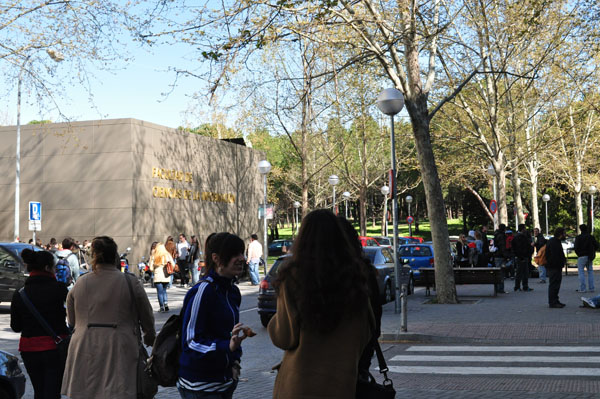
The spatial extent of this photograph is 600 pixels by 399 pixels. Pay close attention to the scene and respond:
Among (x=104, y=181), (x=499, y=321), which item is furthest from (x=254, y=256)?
(x=499, y=321)

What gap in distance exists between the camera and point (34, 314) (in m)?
6.16

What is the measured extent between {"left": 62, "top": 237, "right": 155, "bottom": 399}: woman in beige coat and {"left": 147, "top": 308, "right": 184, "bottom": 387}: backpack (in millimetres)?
786

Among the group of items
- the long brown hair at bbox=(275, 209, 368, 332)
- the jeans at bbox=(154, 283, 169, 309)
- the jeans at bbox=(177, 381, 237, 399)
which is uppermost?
the long brown hair at bbox=(275, 209, 368, 332)

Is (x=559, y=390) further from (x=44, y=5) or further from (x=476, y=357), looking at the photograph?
(x=44, y=5)

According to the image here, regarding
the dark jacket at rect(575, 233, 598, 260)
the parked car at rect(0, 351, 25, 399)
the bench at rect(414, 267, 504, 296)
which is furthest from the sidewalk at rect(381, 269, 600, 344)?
the parked car at rect(0, 351, 25, 399)

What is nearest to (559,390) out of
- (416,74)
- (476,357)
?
(476,357)

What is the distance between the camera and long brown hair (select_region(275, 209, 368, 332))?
3.22 m

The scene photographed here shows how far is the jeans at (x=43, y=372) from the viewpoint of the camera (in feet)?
20.1

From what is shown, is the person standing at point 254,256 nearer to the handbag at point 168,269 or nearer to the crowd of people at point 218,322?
the handbag at point 168,269

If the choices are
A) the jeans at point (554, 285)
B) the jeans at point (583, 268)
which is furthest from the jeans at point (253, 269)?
the jeans at point (554, 285)

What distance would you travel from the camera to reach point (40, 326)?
6.19m

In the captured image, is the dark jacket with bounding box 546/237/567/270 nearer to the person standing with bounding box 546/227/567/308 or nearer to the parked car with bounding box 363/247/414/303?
the person standing with bounding box 546/227/567/308

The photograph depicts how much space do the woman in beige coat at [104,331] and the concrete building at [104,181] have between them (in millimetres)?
24717

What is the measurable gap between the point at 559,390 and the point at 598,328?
4957 millimetres
